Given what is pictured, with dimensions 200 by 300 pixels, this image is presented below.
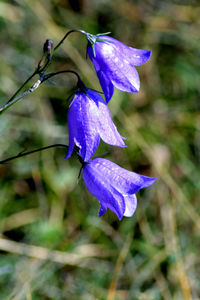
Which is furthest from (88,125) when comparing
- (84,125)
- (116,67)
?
(116,67)

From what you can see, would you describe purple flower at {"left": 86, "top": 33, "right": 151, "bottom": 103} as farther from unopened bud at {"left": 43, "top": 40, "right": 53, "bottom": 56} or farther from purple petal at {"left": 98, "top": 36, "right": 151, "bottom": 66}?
unopened bud at {"left": 43, "top": 40, "right": 53, "bottom": 56}

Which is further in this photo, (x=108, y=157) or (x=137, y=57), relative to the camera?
(x=108, y=157)

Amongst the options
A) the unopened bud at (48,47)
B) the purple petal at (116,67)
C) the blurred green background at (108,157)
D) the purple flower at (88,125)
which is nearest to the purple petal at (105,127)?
the purple flower at (88,125)

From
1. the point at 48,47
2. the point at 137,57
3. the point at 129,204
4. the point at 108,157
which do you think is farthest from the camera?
the point at 108,157

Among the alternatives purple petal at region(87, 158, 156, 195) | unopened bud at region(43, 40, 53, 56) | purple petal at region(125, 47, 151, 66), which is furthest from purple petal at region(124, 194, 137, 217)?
unopened bud at region(43, 40, 53, 56)

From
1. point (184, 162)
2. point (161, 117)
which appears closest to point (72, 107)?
point (184, 162)

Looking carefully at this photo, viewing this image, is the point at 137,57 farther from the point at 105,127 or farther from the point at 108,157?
the point at 108,157

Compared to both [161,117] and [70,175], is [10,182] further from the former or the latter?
[161,117]
